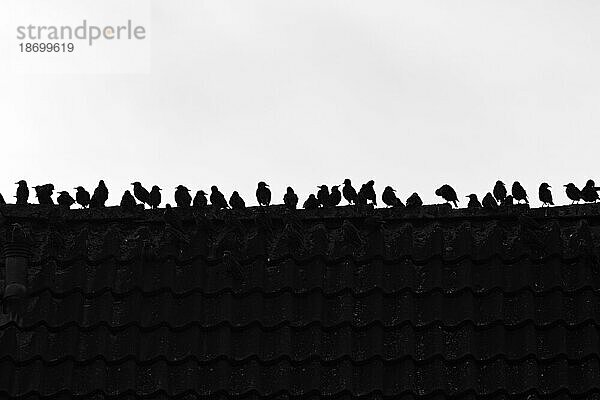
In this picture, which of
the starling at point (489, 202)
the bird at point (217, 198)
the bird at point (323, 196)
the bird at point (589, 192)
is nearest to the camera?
the starling at point (489, 202)

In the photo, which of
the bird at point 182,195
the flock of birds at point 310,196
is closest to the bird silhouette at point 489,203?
the flock of birds at point 310,196

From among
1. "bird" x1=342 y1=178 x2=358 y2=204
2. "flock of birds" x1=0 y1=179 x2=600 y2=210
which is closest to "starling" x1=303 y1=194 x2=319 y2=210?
"flock of birds" x1=0 y1=179 x2=600 y2=210

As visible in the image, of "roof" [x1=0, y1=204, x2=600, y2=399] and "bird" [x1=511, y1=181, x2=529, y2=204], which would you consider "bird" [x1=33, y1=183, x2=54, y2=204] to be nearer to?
"roof" [x1=0, y1=204, x2=600, y2=399]

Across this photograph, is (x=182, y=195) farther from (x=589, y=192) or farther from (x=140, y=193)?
(x=589, y=192)

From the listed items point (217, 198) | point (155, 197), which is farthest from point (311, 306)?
point (155, 197)

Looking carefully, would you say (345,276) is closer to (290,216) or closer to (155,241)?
(290,216)

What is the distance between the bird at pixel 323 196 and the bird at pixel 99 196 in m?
1.78

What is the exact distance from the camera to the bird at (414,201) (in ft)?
29.7

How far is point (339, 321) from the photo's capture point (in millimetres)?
7766

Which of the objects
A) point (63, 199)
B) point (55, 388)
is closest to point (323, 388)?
point (55, 388)

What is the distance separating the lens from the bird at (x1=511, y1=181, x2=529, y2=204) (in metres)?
10.9

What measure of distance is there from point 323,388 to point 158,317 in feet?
4.07

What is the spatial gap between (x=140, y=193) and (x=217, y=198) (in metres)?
1.54

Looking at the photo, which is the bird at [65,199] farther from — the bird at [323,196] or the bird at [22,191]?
the bird at [323,196]
